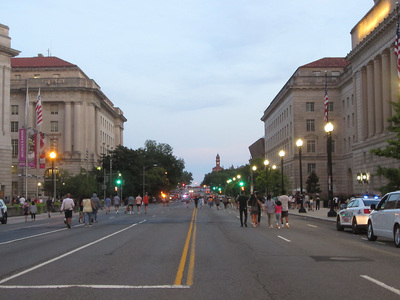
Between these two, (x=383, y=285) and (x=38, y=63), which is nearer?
(x=383, y=285)

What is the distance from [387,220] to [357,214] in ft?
18.1

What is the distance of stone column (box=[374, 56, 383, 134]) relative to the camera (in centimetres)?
5969

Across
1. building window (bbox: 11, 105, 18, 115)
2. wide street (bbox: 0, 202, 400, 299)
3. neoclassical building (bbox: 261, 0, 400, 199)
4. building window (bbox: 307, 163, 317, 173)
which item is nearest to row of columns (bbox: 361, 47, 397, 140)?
neoclassical building (bbox: 261, 0, 400, 199)

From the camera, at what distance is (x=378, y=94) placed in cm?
6050

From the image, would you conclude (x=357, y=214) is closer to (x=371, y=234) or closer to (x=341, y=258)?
(x=371, y=234)

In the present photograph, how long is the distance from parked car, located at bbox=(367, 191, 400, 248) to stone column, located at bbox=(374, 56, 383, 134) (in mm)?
41811

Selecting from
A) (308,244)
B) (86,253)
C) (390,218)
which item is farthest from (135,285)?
(390,218)

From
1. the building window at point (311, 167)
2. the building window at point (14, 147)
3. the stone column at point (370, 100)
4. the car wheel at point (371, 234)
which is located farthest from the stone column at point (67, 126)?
the car wheel at point (371, 234)

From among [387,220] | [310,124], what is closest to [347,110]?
[310,124]

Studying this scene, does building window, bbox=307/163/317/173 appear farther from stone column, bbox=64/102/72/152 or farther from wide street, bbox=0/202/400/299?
wide street, bbox=0/202/400/299

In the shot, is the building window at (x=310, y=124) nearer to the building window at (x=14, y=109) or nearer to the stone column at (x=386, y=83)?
the stone column at (x=386, y=83)

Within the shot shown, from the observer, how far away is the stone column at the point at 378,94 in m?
59.7

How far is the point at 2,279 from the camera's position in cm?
1080

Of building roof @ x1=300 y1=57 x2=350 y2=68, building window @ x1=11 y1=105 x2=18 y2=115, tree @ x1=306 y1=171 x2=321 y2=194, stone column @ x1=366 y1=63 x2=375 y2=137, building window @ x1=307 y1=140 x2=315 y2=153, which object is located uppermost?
building roof @ x1=300 y1=57 x2=350 y2=68
